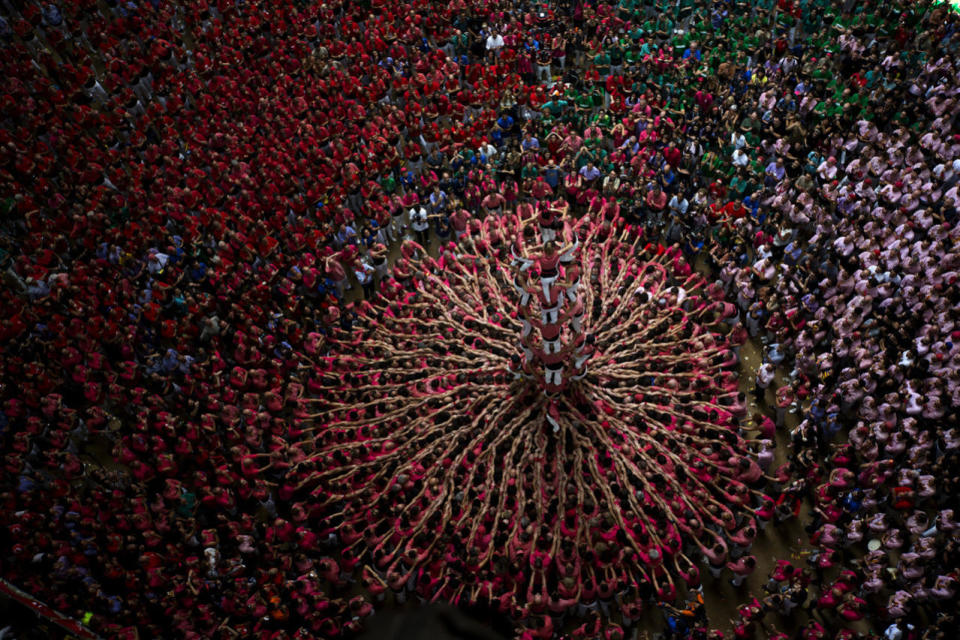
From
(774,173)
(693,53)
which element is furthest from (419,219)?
(693,53)

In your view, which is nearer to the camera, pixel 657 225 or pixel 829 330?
pixel 829 330

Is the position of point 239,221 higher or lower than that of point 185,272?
higher

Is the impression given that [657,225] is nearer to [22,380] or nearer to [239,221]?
[239,221]

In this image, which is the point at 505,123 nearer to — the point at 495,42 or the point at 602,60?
the point at 495,42

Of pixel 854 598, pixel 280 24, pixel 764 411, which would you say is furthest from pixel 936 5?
pixel 280 24

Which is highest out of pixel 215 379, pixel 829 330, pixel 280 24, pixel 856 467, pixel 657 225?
pixel 280 24

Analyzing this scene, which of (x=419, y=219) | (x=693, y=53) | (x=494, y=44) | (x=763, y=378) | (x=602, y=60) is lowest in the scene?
(x=763, y=378)

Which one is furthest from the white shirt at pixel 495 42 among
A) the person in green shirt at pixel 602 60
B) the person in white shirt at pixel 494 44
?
the person in green shirt at pixel 602 60

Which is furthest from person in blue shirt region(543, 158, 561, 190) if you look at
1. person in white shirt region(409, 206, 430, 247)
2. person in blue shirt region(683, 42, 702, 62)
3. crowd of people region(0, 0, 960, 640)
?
person in blue shirt region(683, 42, 702, 62)
